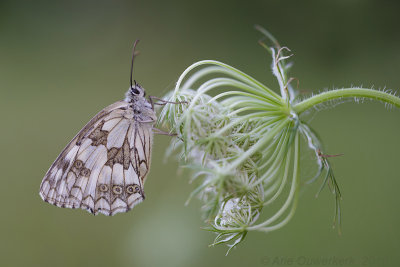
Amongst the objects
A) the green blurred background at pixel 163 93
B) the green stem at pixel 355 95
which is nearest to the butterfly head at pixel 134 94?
the green stem at pixel 355 95

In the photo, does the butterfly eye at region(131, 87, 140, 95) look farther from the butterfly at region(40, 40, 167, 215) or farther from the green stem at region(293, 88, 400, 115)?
the green stem at region(293, 88, 400, 115)

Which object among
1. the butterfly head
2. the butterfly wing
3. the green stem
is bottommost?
the butterfly wing

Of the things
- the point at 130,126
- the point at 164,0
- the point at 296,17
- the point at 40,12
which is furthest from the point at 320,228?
the point at 40,12

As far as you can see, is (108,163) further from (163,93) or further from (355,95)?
(163,93)

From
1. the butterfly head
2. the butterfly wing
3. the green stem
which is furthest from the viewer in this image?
the butterfly head

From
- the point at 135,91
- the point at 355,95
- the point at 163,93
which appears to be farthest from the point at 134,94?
the point at 163,93

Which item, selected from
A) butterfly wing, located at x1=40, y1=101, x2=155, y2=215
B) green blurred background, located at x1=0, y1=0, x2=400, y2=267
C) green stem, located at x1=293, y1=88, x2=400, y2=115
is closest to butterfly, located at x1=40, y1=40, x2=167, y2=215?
butterfly wing, located at x1=40, y1=101, x2=155, y2=215

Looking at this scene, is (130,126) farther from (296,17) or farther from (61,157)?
(296,17)
